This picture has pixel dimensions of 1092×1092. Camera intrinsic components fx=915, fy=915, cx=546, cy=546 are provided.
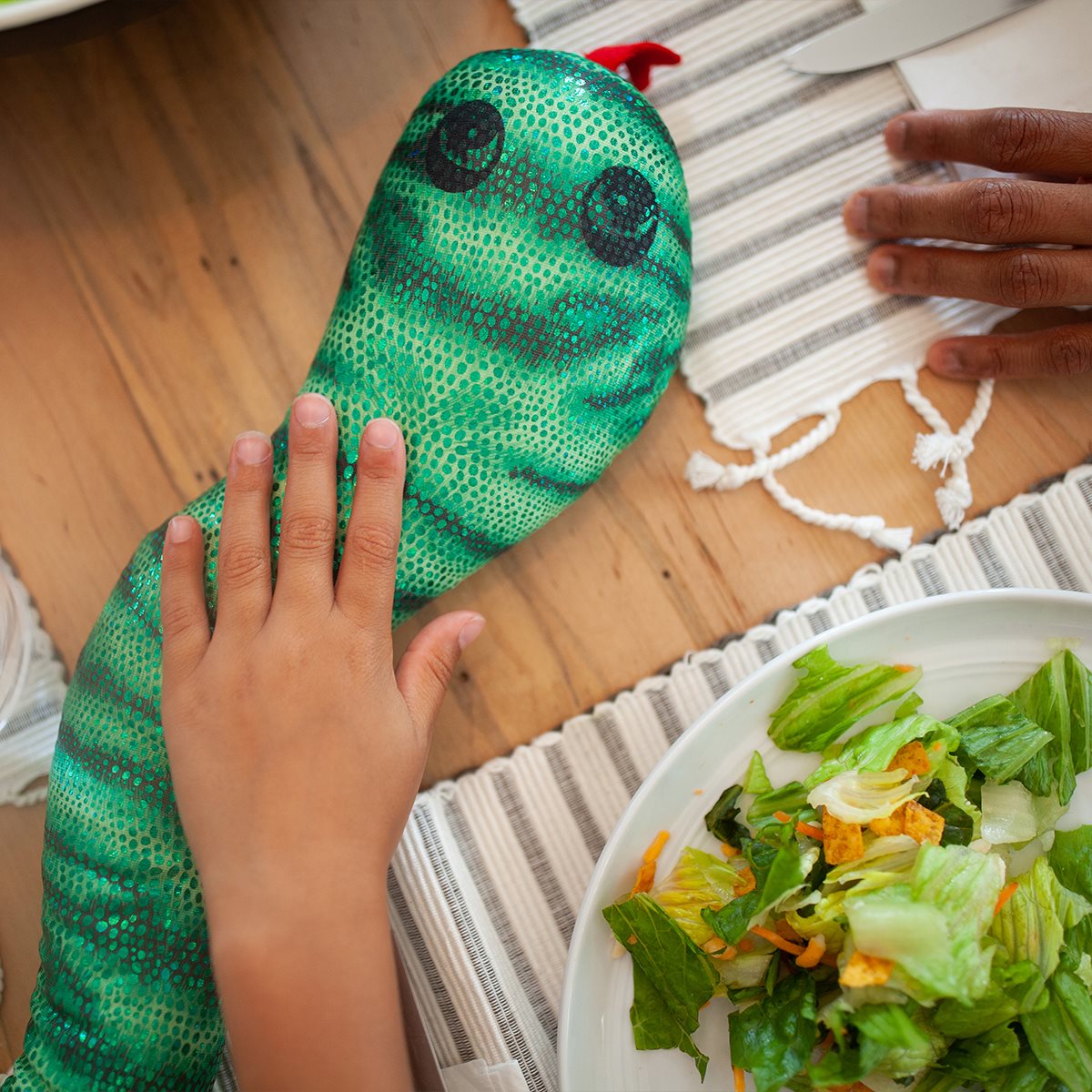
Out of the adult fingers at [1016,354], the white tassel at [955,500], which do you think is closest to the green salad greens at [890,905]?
the white tassel at [955,500]

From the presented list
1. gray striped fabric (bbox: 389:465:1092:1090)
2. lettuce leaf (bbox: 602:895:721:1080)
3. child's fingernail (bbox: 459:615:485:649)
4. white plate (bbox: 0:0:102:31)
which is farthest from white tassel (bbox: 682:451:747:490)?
white plate (bbox: 0:0:102:31)

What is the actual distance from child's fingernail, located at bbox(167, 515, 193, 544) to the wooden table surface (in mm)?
153

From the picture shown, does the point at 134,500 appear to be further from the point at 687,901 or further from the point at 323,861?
the point at 687,901

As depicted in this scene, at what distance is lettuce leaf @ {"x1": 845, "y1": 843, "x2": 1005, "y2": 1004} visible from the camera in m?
0.57

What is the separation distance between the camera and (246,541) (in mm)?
638

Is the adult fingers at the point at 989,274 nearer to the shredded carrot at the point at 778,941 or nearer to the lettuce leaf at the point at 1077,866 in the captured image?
the lettuce leaf at the point at 1077,866

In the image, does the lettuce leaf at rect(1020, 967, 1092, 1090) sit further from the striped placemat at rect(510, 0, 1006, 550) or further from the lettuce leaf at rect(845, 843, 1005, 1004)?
the striped placemat at rect(510, 0, 1006, 550)

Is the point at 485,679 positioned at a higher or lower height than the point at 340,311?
lower

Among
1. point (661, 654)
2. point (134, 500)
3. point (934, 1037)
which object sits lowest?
point (934, 1037)

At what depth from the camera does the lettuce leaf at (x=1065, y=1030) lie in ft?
1.96

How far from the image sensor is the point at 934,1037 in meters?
0.60

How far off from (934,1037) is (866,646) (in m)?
0.26

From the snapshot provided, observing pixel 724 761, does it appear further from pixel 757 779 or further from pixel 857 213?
pixel 857 213

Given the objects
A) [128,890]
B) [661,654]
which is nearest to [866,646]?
[661,654]
